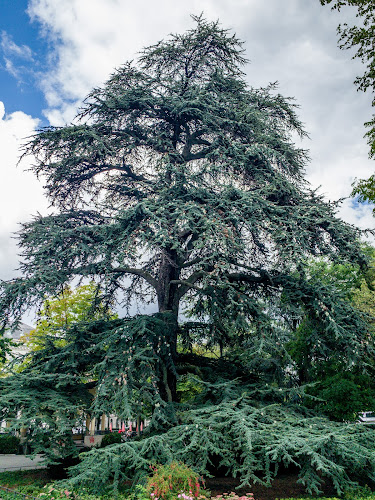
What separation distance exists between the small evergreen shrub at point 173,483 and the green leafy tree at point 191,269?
14.9 inches

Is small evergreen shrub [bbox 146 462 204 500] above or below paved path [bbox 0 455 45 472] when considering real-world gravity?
above

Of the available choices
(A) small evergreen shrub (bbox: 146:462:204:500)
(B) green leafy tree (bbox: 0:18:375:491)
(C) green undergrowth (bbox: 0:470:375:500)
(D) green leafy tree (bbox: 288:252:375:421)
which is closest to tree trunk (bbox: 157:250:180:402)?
(B) green leafy tree (bbox: 0:18:375:491)

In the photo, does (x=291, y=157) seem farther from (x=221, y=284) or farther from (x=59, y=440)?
(x=59, y=440)

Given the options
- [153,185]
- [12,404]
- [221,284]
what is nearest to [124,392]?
[12,404]

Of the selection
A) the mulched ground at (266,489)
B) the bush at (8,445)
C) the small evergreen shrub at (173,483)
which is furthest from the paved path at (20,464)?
the small evergreen shrub at (173,483)

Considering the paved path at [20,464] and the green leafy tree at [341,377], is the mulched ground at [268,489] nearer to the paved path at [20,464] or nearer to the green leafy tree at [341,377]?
the green leafy tree at [341,377]

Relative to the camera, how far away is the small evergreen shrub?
6930mm

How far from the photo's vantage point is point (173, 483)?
7184 mm

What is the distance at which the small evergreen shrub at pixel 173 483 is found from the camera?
6.93m

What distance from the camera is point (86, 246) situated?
10414mm

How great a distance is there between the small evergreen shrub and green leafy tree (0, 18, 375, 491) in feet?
1.24

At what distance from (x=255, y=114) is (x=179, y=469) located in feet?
32.9

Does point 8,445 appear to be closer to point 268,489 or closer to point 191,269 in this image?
point 191,269

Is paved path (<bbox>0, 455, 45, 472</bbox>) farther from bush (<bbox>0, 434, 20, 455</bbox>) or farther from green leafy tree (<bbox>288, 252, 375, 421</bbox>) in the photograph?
green leafy tree (<bbox>288, 252, 375, 421</bbox>)
